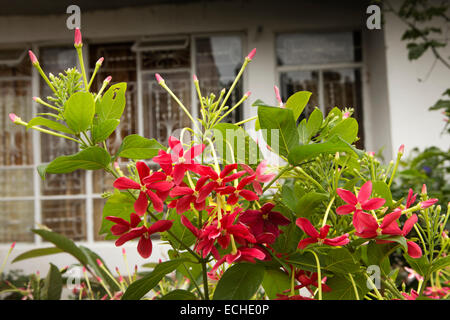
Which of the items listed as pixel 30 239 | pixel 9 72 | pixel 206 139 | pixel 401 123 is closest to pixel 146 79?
pixel 9 72

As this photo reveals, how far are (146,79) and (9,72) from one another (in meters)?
1.15

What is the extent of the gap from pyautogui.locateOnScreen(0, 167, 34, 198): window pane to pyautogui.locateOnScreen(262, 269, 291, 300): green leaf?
318cm

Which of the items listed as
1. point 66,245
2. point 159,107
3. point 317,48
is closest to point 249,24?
point 317,48

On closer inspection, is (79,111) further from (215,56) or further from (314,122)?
(215,56)

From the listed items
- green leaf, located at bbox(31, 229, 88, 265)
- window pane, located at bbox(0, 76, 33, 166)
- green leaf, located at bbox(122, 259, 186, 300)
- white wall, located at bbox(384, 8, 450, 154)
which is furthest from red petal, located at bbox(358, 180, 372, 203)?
window pane, located at bbox(0, 76, 33, 166)

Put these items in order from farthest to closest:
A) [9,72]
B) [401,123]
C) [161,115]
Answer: [9,72] → [161,115] → [401,123]

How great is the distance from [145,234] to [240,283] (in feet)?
0.18

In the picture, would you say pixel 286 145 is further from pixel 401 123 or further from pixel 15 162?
pixel 15 162

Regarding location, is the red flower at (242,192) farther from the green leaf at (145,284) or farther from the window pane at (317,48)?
the window pane at (317,48)

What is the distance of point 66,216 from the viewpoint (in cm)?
301

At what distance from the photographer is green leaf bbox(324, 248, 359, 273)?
20 centimetres

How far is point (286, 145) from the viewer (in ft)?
0.67

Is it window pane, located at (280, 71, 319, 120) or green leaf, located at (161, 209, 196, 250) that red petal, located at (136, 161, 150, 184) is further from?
window pane, located at (280, 71, 319, 120)

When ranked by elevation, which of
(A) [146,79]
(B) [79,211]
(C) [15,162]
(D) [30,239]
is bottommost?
(D) [30,239]
